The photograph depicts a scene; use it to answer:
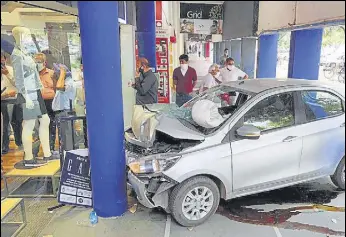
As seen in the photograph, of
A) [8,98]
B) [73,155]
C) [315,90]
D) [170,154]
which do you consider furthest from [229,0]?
[73,155]

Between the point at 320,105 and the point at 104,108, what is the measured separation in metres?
2.16

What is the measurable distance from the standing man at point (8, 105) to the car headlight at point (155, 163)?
3.73 ft

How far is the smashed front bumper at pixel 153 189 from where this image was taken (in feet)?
9.69

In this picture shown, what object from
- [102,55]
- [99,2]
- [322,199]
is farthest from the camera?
[322,199]

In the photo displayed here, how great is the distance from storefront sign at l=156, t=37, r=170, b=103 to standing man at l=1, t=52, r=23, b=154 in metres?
5.80

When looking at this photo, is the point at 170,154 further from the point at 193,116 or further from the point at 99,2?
the point at 99,2

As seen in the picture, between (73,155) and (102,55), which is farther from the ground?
(102,55)

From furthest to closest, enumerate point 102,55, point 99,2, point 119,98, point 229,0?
point 119,98
point 102,55
point 99,2
point 229,0

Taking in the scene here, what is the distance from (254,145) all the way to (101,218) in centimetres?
173

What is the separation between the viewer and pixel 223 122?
3.14m

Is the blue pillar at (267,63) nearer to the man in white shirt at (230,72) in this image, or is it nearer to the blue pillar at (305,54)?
the blue pillar at (305,54)

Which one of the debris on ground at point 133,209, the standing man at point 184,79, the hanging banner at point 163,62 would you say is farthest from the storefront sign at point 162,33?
the debris on ground at point 133,209

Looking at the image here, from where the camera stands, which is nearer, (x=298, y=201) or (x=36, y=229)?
(x=36, y=229)

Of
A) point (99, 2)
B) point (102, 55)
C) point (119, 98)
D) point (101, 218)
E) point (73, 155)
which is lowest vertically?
point (101, 218)
